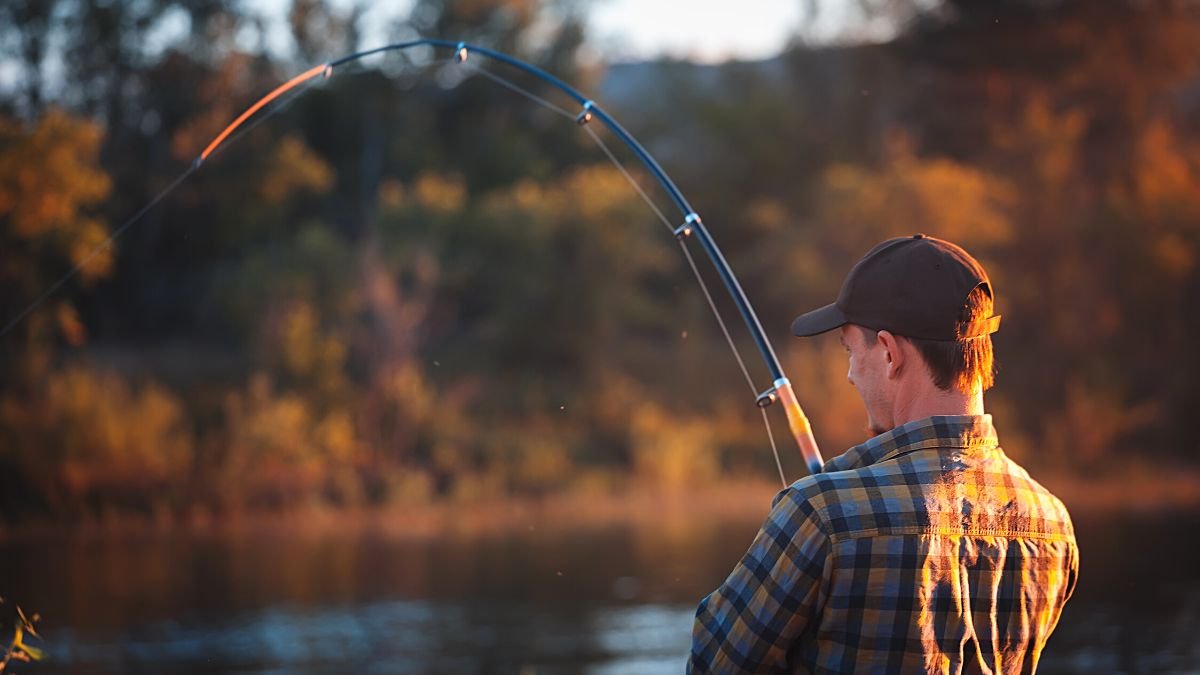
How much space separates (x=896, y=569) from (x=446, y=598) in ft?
33.9

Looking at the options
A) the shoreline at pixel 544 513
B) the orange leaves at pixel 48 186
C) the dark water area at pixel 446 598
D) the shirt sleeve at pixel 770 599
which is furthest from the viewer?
the shoreline at pixel 544 513

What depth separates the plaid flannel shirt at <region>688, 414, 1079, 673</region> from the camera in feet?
5.16

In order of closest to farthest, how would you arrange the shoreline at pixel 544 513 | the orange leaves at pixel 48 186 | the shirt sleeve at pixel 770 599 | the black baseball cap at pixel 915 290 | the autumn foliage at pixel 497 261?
1. the shirt sleeve at pixel 770 599
2. the black baseball cap at pixel 915 290
3. the orange leaves at pixel 48 186
4. the shoreline at pixel 544 513
5. the autumn foliage at pixel 497 261

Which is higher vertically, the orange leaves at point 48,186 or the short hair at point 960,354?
the orange leaves at point 48,186

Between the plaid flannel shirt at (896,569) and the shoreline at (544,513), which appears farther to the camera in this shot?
the shoreline at (544,513)

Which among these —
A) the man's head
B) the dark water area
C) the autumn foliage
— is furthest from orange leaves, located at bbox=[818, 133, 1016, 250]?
the man's head

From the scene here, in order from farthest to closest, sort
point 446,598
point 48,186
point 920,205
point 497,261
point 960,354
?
point 497,261 → point 920,205 → point 48,186 → point 446,598 → point 960,354

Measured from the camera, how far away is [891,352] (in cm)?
170

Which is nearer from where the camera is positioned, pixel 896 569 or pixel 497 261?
pixel 896 569

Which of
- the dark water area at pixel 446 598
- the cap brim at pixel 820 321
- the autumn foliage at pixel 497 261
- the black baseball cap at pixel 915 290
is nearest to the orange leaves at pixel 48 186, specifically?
the autumn foliage at pixel 497 261

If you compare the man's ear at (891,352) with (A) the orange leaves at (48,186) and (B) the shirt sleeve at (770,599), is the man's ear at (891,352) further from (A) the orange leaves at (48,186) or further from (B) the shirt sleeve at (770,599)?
(A) the orange leaves at (48,186)

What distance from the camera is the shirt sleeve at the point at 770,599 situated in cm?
157

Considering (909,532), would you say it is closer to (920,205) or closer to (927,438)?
(927,438)

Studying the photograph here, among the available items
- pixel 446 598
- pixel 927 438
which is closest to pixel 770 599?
pixel 927 438
